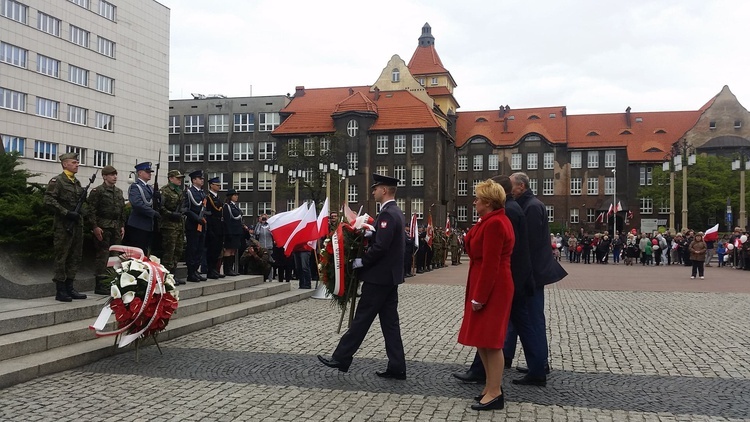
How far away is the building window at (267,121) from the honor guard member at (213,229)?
→ 67.2 metres

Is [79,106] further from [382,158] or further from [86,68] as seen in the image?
[382,158]

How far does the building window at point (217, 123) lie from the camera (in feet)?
264

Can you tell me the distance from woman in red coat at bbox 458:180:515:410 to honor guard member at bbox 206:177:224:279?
8.36m

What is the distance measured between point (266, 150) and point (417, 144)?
733 inches

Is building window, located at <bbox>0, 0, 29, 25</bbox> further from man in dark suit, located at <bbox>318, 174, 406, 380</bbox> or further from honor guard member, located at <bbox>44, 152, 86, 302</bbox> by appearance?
man in dark suit, located at <bbox>318, 174, 406, 380</bbox>

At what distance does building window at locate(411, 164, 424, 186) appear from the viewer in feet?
236

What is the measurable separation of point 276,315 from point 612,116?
271 feet

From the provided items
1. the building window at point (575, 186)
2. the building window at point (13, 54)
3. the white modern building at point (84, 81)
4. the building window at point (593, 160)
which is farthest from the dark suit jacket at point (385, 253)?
the building window at point (593, 160)

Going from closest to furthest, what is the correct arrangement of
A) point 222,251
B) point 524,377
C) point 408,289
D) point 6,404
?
point 6,404
point 524,377
point 222,251
point 408,289

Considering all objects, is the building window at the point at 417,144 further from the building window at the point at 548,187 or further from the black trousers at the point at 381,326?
the black trousers at the point at 381,326

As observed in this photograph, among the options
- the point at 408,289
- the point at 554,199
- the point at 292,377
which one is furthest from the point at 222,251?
the point at 554,199

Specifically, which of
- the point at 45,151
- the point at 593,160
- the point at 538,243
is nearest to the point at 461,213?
the point at 593,160

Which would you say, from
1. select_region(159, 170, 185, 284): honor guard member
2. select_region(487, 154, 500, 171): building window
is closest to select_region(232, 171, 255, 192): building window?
select_region(487, 154, 500, 171): building window

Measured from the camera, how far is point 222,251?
14344 millimetres
